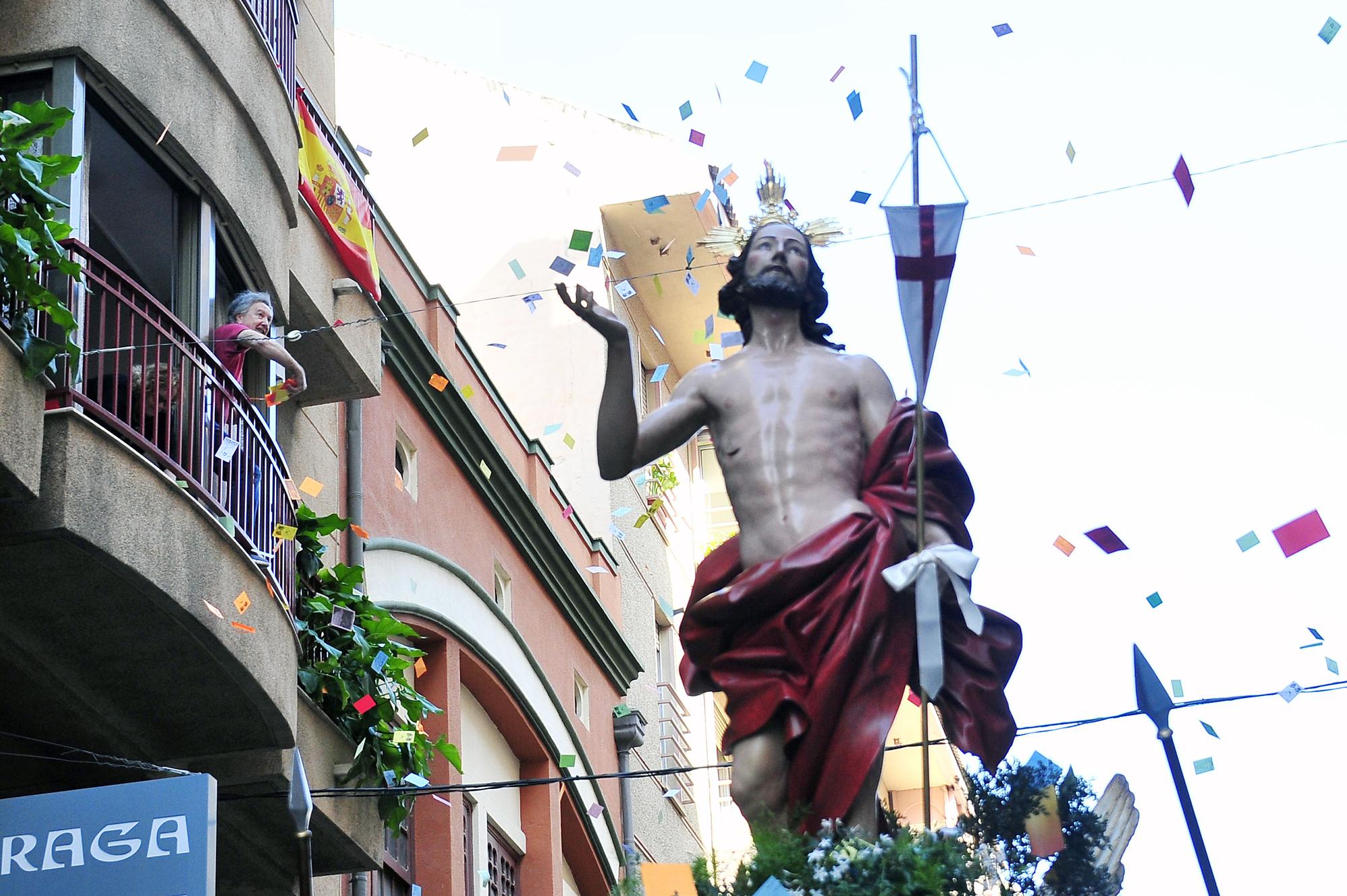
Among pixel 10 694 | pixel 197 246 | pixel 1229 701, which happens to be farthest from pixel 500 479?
pixel 1229 701

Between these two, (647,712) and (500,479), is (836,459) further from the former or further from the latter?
(647,712)

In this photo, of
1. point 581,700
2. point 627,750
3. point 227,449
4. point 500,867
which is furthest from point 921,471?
point 627,750

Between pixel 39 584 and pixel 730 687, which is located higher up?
pixel 39 584

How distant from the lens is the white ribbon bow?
6926 millimetres

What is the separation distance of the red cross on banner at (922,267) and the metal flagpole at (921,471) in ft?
0.21

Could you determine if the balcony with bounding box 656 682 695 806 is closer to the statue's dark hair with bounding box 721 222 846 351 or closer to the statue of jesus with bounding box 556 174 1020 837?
the statue's dark hair with bounding box 721 222 846 351

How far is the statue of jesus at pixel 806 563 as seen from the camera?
7.00m

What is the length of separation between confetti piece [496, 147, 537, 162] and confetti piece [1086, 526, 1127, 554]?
16.4m

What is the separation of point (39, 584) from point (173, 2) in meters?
3.36

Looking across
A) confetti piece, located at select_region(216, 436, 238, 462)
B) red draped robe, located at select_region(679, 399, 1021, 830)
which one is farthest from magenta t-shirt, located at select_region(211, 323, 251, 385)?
red draped robe, located at select_region(679, 399, 1021, 830)

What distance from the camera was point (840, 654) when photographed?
276 inches

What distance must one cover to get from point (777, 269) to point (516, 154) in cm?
1624

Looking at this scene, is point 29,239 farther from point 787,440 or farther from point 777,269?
point 787,440

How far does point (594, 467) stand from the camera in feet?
75.2
